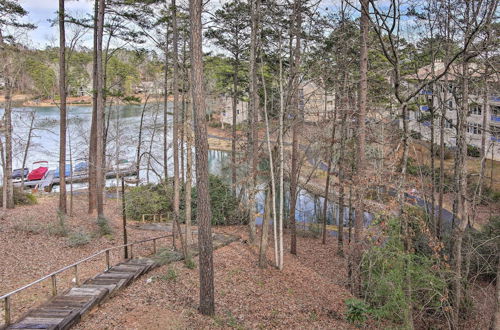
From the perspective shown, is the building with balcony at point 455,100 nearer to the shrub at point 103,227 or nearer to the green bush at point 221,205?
the green bush at point 221,205

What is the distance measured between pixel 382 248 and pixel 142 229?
13780 millimetres

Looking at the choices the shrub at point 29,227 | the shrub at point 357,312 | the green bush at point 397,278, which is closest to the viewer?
the green bush at point 397,278

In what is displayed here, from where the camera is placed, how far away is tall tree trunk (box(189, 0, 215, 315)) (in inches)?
303

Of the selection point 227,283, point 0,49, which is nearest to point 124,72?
point 0,49

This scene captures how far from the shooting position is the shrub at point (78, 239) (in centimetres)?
1273

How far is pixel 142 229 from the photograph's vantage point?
1814 centimetres

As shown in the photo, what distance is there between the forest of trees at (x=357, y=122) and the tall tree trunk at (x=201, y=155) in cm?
2

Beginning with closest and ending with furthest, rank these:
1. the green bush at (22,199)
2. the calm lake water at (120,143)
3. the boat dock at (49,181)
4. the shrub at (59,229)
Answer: the shrub at (59,229)
the green bush at (22,199)
the calm lake water at (120,143)
the boat dock at (49,181)

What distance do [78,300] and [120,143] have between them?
22275 millimetres

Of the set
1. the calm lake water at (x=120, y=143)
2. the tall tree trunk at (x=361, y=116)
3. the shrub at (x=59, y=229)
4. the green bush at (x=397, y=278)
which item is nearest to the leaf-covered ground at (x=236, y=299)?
the green bush at (x=397, y=278)

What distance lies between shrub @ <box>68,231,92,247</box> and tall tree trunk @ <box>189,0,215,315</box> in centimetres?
706

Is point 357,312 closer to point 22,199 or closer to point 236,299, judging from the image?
point 236,299

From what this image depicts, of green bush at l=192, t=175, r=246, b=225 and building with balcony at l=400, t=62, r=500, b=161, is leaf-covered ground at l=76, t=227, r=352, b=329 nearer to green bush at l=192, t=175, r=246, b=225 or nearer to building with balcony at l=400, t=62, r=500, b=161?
building with balcony at l=400, t=62, r=500, b=161

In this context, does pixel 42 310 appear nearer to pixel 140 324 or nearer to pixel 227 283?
pixel 140 324
